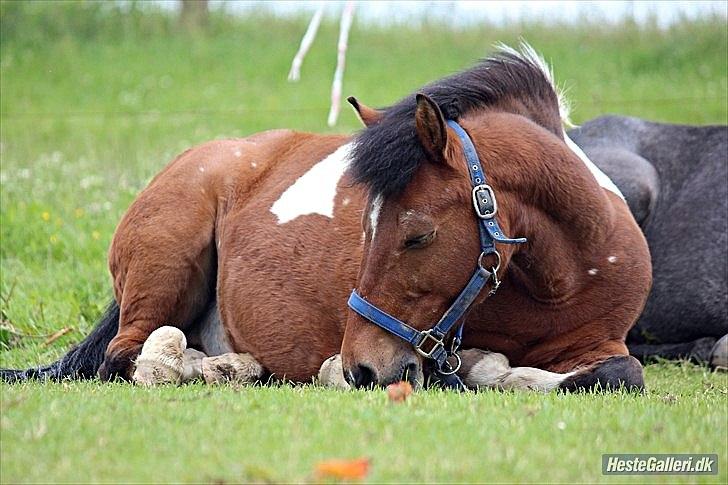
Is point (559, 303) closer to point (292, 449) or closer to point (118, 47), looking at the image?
point (292, 449)

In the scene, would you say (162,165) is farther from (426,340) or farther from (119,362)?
(426,340)

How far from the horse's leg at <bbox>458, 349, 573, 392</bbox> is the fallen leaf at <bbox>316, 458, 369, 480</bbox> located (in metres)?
1.91

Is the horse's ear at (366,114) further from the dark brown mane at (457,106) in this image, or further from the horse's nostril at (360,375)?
the horse's nostril at (360,375)

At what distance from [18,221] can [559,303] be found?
18.9 feet

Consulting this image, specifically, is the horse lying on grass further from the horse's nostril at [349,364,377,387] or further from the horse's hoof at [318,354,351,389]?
the horse's nostril at [349,364,377,387]

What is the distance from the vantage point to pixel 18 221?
30.2 feet

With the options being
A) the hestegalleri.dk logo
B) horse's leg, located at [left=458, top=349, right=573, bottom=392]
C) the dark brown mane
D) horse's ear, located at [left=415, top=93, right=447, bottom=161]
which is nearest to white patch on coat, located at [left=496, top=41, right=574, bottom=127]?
the dark brown mane

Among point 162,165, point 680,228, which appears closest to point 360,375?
point 680,228

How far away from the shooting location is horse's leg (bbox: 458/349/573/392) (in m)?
4.85

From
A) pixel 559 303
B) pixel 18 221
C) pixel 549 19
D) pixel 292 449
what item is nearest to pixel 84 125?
pixel 18 221

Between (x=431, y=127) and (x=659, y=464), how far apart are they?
5.86 feet

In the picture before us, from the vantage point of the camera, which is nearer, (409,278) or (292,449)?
(292,449)

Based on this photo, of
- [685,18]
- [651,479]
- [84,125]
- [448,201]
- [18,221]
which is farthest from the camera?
[685,18]

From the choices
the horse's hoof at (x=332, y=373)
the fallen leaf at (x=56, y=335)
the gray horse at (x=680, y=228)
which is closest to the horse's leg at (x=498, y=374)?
the horse's hoof at (x=332, y=373)
